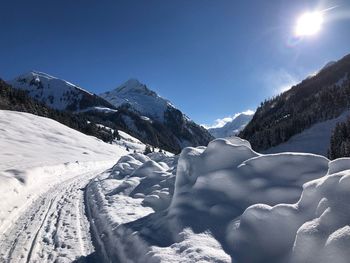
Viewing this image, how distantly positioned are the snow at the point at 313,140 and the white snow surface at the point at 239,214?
7754cm

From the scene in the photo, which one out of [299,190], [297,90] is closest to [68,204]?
[299,190]

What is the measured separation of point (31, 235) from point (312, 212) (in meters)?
7.62

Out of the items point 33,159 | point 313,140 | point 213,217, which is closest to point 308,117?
point 313,140

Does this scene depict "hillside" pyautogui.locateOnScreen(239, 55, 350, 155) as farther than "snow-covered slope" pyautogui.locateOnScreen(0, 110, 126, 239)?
Yes

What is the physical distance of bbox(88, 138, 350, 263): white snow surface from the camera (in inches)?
242

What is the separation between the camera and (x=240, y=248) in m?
7.27

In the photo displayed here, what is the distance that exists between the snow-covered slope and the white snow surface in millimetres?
4621

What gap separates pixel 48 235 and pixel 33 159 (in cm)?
2952

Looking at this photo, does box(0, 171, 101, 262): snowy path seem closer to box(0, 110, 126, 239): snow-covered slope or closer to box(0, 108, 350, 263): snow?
box(0, 108, 350, 263): snow

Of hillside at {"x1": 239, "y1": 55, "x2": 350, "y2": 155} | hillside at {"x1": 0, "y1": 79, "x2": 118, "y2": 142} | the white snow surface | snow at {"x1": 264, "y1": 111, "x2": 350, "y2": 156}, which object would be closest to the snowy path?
the white snow surface

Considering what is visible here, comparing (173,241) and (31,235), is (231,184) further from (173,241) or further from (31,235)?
(31,235)

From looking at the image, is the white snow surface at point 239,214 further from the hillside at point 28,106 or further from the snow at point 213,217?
the hillside at point 28,106

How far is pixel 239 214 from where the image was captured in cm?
887

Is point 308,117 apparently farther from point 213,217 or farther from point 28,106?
point 213,217
